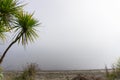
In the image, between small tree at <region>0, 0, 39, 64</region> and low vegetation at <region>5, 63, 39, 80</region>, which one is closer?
small tree at <region>0, 0, 39, 64</region>

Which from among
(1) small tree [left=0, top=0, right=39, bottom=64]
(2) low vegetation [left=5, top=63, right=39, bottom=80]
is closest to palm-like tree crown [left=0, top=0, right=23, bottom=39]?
(1) small tree [left=0, top=0, right=39, bottom=64]

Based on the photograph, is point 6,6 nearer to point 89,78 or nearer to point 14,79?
point 89,78

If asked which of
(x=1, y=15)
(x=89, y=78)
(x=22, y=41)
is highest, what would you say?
(x=1, y=15)

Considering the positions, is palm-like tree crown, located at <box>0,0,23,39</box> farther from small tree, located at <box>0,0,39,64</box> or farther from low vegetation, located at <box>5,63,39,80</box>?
low vegetation, located at <box>5,63,39,80</box>

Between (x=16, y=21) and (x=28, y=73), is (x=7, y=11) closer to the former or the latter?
(x=16, y=21)

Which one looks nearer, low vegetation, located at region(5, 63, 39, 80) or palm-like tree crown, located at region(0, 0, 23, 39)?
palm-like tree crown, located at region(0, 0, 23, 39)

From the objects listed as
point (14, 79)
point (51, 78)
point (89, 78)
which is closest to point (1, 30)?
point (89, 78)

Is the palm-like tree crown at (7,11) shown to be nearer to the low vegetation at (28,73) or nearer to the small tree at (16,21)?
the small tree at (16,21)

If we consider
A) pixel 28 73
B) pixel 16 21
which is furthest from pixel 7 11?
pixel 28 73

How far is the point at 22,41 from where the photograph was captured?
1359 cm

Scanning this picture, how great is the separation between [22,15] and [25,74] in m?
6.88

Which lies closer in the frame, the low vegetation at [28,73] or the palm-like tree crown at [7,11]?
the palm-like tree crown at [7,11]

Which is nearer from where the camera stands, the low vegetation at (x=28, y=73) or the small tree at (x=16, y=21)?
the small tree at (x=16, y=21)

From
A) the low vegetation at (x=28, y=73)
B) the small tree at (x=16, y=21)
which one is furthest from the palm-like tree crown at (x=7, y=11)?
the low vegetation at (x=28, y=73)
